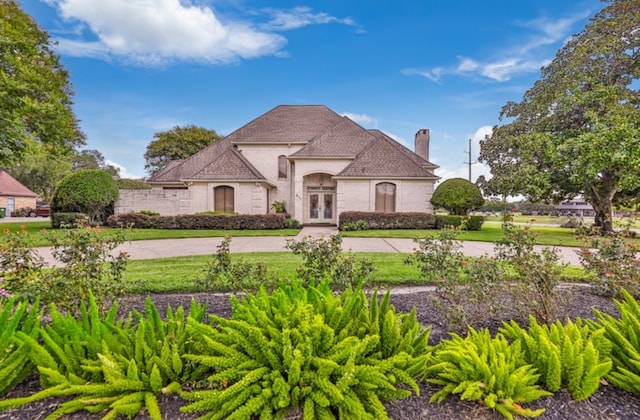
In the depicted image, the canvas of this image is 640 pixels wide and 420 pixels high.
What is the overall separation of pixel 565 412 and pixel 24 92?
17.6 m

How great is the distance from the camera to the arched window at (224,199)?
1775 centimetres

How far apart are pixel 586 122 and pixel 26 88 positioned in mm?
23336

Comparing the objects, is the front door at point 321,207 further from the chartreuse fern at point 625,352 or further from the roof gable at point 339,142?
the chartreuse fern at point 625,352

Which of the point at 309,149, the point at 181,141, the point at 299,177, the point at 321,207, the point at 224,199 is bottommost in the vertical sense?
the point at 321,207

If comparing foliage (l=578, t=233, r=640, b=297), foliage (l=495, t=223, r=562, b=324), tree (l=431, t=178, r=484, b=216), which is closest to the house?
tree (l=431, t=178, r=484, b=216)

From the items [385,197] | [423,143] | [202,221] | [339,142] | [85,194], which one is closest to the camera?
[85,194]

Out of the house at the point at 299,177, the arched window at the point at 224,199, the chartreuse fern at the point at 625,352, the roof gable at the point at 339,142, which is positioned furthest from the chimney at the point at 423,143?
the chartreuse fern at the point at 625,352

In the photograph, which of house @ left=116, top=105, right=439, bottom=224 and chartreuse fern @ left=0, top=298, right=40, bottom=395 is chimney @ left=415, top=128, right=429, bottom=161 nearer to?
house @ left=116, top=105, right=439, bottom=224

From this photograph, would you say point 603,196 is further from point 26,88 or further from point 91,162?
point 91,162

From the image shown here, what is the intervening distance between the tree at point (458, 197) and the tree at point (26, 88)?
17848 mm

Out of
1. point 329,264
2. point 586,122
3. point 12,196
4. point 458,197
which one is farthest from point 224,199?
point 12,196

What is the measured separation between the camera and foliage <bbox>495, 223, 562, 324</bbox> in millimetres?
3068

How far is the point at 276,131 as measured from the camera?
21250mm

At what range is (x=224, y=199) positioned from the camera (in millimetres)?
17797
